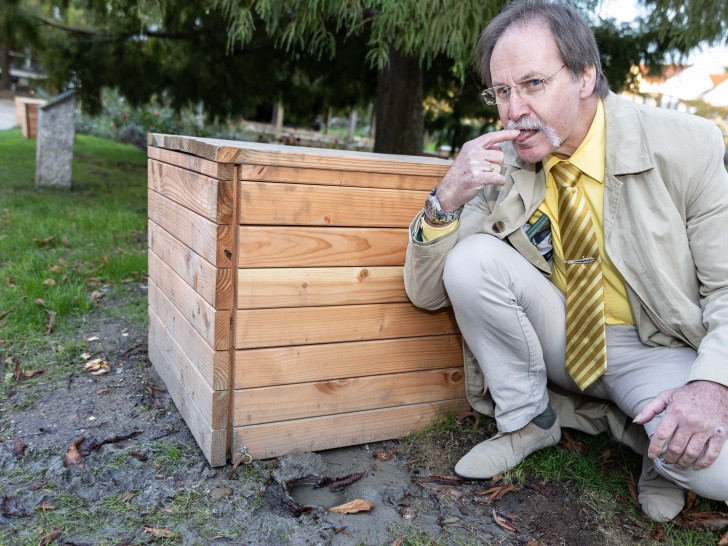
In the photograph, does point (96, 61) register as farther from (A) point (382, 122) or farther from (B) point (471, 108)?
(B) point (471, 108)

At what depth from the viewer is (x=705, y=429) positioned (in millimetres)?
1532

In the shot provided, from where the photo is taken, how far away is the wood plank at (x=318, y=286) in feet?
6.09

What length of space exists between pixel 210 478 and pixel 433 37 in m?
2.56

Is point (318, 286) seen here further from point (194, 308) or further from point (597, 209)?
point (597, 209)

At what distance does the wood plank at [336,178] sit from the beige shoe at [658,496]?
1171 mm

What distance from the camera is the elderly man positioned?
5.86 ft

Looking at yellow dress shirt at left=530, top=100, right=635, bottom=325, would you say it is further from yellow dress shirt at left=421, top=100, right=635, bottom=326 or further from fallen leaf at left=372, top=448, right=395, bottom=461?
fallen leaf at left=372, top=448, right=395, bottom=461

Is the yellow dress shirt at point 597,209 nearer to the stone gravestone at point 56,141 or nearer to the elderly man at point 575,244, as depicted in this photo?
the elderly man at point 575,244

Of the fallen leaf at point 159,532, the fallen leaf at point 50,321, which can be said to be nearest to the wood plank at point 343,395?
the fallen leaf at point 159,532

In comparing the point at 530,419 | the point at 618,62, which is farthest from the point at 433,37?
the point at 618,62

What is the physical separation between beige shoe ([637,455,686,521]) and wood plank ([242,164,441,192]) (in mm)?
1171

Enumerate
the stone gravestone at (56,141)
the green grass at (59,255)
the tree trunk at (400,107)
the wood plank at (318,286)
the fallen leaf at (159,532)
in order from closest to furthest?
1. the fallen leaf at (159,532)
2. the wood plank at (318,286)
3. the green grass at (59,255)
4. the tree trunk at (400,107)
5. the stone gravestone at (56,141)

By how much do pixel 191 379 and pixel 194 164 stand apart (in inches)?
28.6

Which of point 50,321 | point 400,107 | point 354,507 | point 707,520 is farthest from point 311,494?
point 400,107
